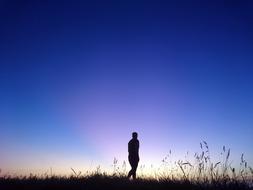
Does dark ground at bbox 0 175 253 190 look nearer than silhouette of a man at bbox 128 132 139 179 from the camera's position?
Yes

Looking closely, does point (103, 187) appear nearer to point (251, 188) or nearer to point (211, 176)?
point (211, 176)

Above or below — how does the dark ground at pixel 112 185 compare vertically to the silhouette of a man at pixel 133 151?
below

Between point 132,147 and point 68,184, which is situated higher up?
point 132,147

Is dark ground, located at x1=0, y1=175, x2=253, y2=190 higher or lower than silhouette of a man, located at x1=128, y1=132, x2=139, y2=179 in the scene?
lower

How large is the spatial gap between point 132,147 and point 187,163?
576 cm

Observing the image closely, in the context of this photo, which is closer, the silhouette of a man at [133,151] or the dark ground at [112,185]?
the dark ground at [112,185]

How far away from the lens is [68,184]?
1173cm

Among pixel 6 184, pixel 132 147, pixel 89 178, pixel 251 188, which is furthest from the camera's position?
pixel 132 147

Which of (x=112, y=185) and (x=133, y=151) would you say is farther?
(x=133, y=151)

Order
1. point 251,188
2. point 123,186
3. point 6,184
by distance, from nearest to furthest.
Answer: point 251,188 → point 123,186 → point 6,184

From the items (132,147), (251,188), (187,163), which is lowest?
(251,188)

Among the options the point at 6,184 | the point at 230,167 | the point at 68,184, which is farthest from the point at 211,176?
the point at 6,184

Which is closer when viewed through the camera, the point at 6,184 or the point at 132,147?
the point at 6,184

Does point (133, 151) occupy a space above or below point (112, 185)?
above
